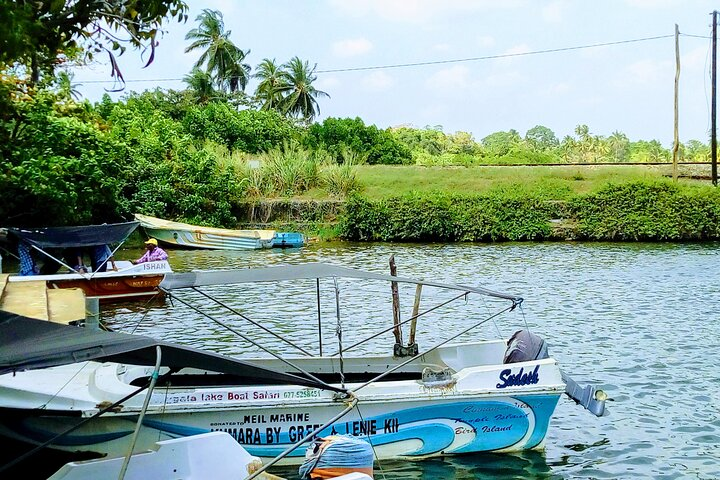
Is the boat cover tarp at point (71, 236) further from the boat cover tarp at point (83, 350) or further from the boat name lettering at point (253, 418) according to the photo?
the boat cover tarp at point (83, 350)

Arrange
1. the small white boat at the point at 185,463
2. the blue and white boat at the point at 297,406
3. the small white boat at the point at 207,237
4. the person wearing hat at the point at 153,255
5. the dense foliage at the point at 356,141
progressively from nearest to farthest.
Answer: the small white boat at the point at 185,463 → the blue and white boat at the point at 297,406 → the person wearing hat at the point at 153,255 → the small white boat at the point at 207,237 → the dense foliage at the point at 356,141

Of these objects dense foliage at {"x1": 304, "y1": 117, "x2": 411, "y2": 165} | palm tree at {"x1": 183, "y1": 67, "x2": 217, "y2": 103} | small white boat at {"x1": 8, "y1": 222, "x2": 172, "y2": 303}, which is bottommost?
small white boat at {"x1": 8, "y1": 222, "x2": 172, "y2": 303}

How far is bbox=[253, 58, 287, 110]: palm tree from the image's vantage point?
7125 centimetres

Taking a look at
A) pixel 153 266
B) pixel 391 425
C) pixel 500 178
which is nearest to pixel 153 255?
pixel 153 266

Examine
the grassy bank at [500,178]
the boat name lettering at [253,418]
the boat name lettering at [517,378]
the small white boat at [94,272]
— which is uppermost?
the grassy bank at [500,178]

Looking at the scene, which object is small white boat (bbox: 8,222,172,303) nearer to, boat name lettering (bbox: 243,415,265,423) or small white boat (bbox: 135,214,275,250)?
boat name lettering (bbox: 243,415,265,423)

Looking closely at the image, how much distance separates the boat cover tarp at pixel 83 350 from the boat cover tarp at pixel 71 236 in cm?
1479

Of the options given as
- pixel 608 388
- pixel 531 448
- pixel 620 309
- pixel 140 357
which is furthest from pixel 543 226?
pixel 140 357

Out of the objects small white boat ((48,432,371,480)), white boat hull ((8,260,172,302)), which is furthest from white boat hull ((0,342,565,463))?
white boat hull ((8,260,172,302))

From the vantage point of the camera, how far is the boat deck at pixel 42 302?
1369cm

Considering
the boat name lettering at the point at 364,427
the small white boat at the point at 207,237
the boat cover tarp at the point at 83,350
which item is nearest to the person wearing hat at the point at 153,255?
the small white boat at the point at 207,237

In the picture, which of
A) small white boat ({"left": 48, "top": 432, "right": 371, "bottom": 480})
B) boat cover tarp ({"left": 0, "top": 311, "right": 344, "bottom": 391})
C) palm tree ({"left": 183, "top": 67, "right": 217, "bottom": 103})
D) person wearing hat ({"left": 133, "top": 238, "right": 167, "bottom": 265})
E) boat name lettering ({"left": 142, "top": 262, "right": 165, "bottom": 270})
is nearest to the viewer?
boat cover tarp ({"left": 0, "top": 311, "right": 344, "bottom": 391})

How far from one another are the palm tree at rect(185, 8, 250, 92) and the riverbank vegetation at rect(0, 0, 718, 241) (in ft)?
57.1

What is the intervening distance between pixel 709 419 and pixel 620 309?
8.74 meters
